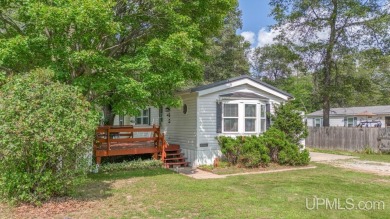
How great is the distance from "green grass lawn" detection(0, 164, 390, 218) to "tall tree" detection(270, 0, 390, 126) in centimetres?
1230

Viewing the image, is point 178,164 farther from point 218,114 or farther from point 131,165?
point 218,114

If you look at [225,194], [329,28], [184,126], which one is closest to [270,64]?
[329,28]

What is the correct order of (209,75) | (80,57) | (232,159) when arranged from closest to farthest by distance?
(80,57) < (232,159) < (209,75)

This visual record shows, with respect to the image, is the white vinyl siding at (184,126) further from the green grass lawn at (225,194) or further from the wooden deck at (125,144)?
the green grass lawn at (225,194)

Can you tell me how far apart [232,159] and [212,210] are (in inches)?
225

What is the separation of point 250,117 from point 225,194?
19.6 ft

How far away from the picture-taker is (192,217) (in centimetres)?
545

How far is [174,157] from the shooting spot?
12477 millimetres

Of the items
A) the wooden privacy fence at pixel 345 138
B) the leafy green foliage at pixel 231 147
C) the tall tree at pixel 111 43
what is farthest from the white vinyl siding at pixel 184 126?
the wooden privacy fence at pixel 345 138

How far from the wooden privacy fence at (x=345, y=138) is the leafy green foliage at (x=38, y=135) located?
15.7 metres

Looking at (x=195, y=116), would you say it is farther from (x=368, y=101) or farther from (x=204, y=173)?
(x=368, y=101)

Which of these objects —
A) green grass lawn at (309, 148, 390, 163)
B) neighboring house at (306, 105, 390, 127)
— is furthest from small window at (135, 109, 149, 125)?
neighboring house at (306, 105, 390, 127)

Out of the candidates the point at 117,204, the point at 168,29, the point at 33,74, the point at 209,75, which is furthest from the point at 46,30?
the point at 209,75

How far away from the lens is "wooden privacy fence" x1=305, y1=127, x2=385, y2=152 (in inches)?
657
